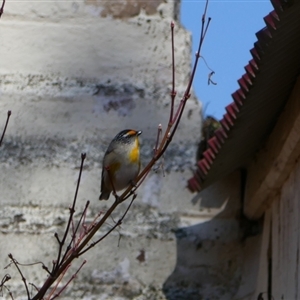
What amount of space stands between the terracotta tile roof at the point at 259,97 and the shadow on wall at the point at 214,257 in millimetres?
184

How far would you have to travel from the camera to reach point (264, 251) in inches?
173

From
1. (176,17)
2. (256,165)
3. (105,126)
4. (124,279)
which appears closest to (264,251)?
(256,165)

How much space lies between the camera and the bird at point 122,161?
4.00m

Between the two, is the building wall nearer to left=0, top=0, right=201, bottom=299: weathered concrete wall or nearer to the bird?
left=0, top=0, right=201, bottom=299: weathered concrete wall

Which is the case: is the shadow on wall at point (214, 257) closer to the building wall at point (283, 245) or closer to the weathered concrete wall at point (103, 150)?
the weathered concrete wall at point (103, 150)

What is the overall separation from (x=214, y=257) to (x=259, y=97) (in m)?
1.18

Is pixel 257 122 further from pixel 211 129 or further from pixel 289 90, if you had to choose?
pixel 211 129

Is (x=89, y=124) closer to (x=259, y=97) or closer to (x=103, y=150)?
(x=103, y=150)

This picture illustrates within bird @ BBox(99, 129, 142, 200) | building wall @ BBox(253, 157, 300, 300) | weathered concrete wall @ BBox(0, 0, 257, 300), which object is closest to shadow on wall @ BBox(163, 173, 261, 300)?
weathered concrete wall @ BBox(0, 0, 257, 300)

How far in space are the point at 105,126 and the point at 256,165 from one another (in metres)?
0.85

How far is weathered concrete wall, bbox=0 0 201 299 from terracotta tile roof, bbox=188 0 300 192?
353 mm

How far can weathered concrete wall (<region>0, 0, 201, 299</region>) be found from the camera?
14.9 ft

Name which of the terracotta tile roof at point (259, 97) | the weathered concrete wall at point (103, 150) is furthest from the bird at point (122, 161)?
the weathered concrete wall at point (103, 150)

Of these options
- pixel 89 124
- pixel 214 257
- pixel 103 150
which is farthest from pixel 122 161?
pixel 214 257
